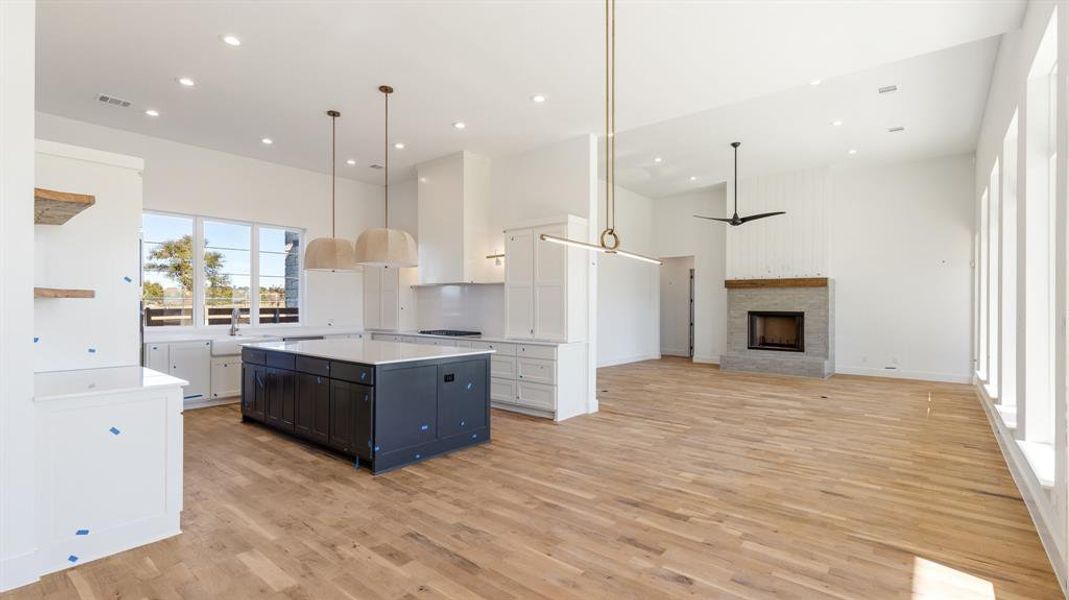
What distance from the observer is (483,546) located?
2682mm

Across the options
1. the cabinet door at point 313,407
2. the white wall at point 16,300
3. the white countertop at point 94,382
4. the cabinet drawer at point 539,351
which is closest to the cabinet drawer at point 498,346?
the cabinet drawer at point 539,351

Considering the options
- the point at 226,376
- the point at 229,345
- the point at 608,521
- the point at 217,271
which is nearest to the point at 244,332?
the point at 229,345

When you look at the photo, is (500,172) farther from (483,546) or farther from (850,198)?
(850,198)

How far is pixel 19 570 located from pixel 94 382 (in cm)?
89

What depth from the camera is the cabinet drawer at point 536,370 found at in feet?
18.4

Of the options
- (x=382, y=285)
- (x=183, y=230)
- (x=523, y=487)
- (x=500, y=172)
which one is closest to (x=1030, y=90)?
(x=523, y=487)

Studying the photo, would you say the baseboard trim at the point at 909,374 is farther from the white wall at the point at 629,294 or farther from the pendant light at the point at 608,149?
the pendant light at the point at 608,149

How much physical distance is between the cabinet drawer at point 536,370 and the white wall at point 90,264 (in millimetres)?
3600

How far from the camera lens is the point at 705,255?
34.9ft

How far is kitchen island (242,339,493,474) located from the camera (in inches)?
153

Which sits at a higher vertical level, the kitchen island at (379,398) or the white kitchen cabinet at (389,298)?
the white kitchen cabinet at (389,298)

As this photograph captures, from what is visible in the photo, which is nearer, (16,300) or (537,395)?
(16,300)

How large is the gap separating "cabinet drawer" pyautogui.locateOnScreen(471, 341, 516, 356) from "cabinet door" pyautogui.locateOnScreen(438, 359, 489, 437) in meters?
1.35

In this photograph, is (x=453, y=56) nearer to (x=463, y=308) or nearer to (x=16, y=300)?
(x=16, y=300)
